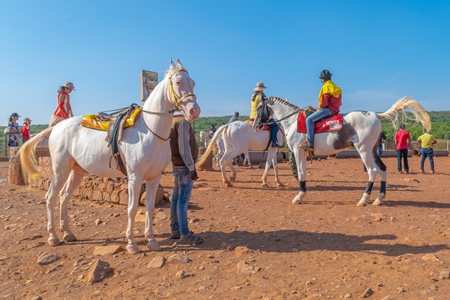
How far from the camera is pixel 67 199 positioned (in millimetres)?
5684

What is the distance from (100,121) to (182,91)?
61.4 inches

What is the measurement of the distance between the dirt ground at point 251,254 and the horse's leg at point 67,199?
182mm

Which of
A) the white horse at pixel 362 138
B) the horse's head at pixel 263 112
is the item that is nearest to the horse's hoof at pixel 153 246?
the white horse at pixel 362 138

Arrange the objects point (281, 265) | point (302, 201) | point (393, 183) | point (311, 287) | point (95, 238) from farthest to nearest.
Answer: point (393, 183) → point (302, 201) → point (95, 238) → point (281, 265) → point (311, 287)

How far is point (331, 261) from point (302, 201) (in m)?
4.10

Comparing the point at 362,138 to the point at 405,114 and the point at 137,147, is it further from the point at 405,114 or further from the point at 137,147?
the point at 137,147

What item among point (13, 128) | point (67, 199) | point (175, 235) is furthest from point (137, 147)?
point (13, 128)

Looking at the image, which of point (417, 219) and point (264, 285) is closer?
point (264, 285)

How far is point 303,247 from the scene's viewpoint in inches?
192

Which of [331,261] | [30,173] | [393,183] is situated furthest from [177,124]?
[393,183]

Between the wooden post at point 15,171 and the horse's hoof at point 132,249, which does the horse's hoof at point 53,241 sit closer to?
the horse's hoof at point 132,249

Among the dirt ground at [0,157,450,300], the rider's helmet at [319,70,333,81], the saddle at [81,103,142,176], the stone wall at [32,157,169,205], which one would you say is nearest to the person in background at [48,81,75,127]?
the stone wall at [32,157,169,205]

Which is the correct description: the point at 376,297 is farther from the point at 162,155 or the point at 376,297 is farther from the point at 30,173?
the point at 30,173

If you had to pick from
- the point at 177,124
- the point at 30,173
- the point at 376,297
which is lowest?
the point at 376,297
